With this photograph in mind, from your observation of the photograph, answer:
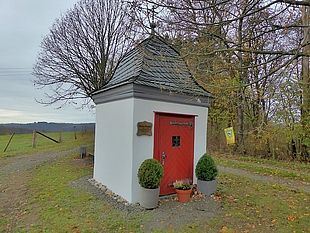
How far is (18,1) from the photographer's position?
7652 millimetres

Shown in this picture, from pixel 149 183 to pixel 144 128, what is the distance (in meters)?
1.21

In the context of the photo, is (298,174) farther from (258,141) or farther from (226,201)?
(226,201)

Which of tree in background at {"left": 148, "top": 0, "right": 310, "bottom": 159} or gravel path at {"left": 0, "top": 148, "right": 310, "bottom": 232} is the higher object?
tree in background at {"left": 148, "top": 0, "right": 310, "bottom": 159}

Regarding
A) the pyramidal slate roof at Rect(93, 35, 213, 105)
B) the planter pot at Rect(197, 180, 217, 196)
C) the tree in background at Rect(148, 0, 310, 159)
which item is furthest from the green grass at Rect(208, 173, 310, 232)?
the pyramidal slate roof at Rect(93, 35, 213, 105)

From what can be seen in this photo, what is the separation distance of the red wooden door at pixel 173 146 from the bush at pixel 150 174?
590 mm

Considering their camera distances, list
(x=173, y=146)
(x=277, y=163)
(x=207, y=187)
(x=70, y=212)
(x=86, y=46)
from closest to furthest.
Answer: (x=70, y=212) < (x=207, y=187) < (x=173, y=146) < (x=277, y=163) < (x=86, y=46)

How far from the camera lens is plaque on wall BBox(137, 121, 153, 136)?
4.82m

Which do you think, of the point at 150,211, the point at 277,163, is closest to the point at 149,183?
the point at 150,211

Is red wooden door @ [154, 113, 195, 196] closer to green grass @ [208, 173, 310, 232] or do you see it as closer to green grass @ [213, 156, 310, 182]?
green grass @ [208, 173, 310, 232]

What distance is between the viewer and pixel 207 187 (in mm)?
5301

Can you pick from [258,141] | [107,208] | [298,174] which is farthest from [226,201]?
[258,141]

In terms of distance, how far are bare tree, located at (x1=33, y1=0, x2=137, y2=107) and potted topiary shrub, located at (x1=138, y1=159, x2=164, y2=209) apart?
8.08 m

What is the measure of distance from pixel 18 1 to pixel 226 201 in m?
9.34

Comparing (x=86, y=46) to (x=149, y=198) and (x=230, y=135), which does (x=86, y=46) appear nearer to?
(x=230, y=135)
